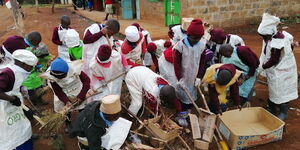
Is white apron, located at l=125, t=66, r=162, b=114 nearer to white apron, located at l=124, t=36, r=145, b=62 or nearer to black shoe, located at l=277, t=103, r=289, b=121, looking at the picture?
white apron, located at l=124, t=36, r=145, b=62

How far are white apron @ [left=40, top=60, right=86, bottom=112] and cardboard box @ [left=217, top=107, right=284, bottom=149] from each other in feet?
7.32

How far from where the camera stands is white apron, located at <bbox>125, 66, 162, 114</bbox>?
11.8ft

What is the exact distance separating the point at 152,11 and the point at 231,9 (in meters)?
3.70

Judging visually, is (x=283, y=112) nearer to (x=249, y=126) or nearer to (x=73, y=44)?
(x=249, y=126)

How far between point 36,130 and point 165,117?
2.36 meters

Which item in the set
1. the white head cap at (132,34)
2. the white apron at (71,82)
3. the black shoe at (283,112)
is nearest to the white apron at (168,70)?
the white head cap at (132,34)

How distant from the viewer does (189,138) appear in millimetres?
3725

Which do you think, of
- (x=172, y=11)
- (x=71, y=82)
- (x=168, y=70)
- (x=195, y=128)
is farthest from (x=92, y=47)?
(x=172, y=11)

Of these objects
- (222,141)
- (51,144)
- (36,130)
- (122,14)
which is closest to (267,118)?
(222,141)

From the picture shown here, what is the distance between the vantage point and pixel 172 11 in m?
10.7

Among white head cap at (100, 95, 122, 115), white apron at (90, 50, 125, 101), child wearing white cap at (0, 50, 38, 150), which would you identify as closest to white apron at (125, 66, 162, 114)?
white apron at (90, 50, 125, 101)

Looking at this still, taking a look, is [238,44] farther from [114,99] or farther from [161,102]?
[114,99]

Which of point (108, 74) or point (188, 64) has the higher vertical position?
point (188, 64)

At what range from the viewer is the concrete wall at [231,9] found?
10.2 m
